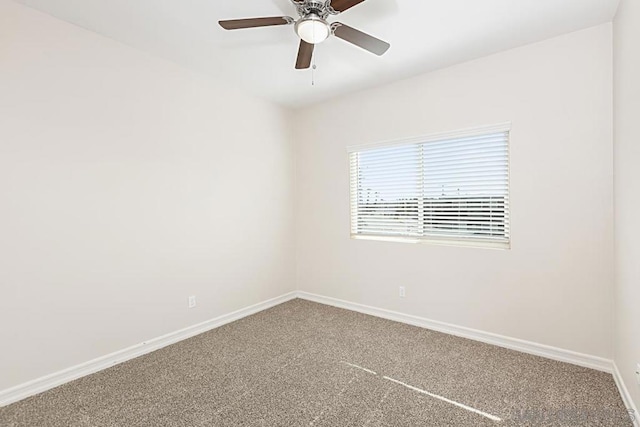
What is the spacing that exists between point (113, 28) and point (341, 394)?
3.22 meters

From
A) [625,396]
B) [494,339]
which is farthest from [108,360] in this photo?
[625,396]

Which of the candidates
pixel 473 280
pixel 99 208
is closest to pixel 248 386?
pixel 99 208

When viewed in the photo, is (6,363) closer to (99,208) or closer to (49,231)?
(49,231)

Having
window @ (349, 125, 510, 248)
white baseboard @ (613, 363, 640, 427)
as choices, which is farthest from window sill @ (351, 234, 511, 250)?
white baseboard @ (613, 363, 640, 427)

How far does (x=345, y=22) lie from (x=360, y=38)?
0.42 metres

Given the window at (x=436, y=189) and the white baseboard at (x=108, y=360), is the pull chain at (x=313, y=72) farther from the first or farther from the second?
the white baseboard at (x=108, y=360)

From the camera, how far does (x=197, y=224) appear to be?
10.6 ft

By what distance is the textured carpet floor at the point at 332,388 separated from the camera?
6.18 feet

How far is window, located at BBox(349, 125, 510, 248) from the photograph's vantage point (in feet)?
9.36

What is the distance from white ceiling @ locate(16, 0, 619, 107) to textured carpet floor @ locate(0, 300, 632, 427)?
264 cm

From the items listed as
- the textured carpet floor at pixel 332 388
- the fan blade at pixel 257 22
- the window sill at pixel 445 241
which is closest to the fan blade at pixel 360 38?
the fan blade at pixel 257 22

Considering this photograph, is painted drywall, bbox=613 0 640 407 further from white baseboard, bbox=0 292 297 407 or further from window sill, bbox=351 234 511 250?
white baseboard, bbox=0 292 297 407

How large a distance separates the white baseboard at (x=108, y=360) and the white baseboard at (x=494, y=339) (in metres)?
1.42

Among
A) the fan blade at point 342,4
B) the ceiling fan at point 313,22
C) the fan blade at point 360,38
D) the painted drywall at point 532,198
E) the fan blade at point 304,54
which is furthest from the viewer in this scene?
the painted drywall at point 532,198
